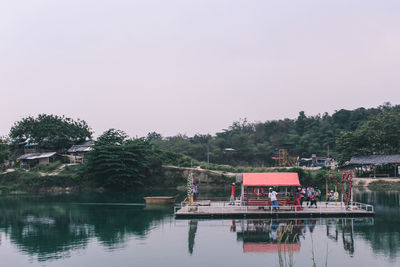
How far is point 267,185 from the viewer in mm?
30469

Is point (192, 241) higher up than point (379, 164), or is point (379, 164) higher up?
point (379, 164)

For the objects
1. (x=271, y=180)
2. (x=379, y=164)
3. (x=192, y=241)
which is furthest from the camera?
(x=379, y=164)

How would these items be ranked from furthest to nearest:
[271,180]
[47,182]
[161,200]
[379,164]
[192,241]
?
[47,182] < [379,164] < [161,200] < [271,180] < [192,241]

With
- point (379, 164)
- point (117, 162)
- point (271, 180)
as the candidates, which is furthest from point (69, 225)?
point (379, 164)

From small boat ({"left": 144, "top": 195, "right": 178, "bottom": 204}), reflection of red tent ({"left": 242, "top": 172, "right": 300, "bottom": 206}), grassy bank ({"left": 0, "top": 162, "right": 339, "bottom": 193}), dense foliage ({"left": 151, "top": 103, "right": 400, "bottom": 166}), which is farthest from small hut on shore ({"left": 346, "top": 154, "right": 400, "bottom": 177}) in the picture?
reflection of red tent ({"left": 242, "top": 172, "right": 300, "bottom": 206})

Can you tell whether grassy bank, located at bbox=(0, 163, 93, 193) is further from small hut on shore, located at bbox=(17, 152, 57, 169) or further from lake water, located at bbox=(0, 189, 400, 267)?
lake water, located at bbox=(0, 189, 400, 267)

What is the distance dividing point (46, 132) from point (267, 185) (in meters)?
61.3

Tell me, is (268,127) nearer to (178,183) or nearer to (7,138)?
(178,183)

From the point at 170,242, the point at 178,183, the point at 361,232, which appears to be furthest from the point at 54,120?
the point at 361,232

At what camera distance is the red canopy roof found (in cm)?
3041

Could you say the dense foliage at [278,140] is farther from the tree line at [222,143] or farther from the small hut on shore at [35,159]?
the small hut on shore at [35,159]

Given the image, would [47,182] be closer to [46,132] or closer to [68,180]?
[68,180]

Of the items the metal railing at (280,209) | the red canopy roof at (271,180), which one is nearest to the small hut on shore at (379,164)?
the metal railing at (280,209)

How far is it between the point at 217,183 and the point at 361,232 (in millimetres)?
42834
